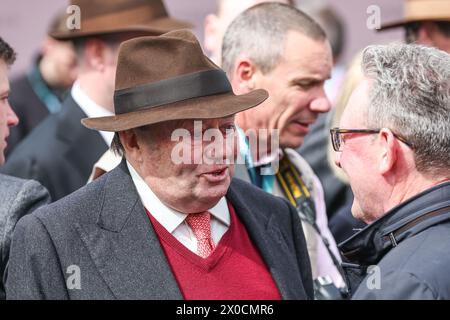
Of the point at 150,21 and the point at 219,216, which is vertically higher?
the point at 150,21

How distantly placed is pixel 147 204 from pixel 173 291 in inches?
14.5

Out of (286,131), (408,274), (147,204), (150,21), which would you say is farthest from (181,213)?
(150,21)

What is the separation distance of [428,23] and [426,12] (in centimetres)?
7

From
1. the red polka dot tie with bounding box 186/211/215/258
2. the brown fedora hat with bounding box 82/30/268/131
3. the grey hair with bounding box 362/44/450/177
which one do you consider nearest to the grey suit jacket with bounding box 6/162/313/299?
the red polka dot tie with bounding box 186/211/215/258

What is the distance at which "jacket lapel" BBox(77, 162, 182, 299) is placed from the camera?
10.3 ft

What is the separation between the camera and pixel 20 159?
4.67 meters

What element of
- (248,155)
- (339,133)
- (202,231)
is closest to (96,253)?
(202,231)

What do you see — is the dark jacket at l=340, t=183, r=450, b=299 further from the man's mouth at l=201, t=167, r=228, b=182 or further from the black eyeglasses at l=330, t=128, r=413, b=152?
the man's mouth at l=201, t=167, r=228, b=182

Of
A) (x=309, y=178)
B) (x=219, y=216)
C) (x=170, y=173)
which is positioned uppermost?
(x=170, y=173)

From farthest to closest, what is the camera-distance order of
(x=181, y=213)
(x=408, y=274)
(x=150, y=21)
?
(x=150, y=21) → (x=181, y=213) → (x=408, y=274)

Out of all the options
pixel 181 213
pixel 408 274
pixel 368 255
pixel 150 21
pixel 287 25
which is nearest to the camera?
pixel 408 274

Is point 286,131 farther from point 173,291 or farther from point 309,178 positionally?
point 173,291

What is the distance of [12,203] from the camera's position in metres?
3.49

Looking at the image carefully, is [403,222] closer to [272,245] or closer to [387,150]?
[387,150]
